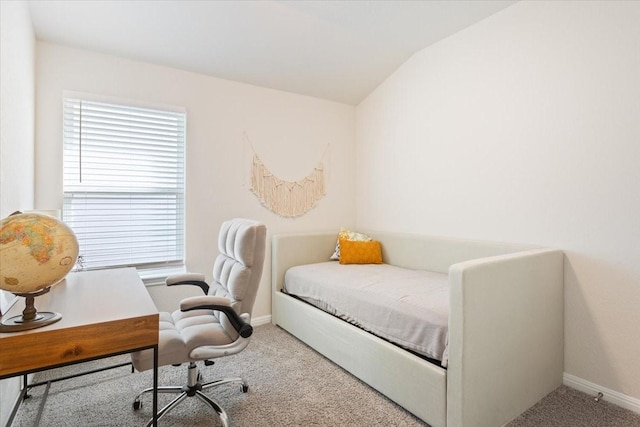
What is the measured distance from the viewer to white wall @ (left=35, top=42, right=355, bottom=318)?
253 centimetres

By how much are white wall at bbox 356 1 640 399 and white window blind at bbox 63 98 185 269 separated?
2.21m

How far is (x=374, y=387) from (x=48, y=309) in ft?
5.74

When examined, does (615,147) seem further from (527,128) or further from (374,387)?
(374,387)

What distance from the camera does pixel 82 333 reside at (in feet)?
3.77

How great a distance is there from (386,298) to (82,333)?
162cm

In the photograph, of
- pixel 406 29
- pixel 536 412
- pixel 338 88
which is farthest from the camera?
pixel 338 88

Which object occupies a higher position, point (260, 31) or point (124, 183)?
point (260, 31)

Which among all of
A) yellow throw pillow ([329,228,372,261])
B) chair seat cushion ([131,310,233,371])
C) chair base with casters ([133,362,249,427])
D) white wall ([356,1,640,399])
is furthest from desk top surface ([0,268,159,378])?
white wall ([356,1,640,399])

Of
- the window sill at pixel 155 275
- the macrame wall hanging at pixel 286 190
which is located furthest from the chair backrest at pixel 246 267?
the macrame wall hanging at pixel 286 190

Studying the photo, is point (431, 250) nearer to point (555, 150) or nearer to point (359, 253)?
point (359, 253)

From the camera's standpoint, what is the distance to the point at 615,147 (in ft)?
6.77

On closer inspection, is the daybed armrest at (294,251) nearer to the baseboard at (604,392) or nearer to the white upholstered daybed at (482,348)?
the white upholstered daybed at (482,348)

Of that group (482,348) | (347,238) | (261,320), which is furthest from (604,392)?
(261,320)

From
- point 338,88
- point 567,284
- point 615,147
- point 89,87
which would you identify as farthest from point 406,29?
point 89,87
